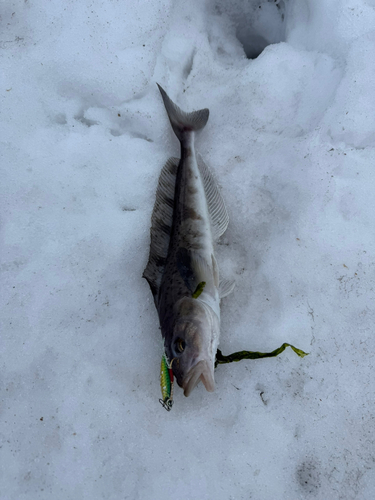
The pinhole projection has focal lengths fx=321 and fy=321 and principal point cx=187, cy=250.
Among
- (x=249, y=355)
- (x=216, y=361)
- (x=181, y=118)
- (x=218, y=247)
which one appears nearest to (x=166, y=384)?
(x=216, y=361)

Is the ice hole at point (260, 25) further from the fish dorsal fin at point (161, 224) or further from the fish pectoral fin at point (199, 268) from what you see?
the fish pectoral fin at point (199, 268)

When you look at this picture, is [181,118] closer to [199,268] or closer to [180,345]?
[199,268]

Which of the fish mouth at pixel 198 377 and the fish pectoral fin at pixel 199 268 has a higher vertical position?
the fish pectoral fin at pixel 199 268

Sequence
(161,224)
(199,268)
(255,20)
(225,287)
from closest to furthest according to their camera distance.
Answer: (199,268), (225,287), (161,224), (255,20)

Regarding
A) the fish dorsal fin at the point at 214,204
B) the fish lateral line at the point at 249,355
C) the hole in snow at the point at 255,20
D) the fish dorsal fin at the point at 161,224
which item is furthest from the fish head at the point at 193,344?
the hole in snow at the point at 255,20

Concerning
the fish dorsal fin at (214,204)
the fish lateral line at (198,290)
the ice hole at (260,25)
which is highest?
the ice hole at (260,25)
